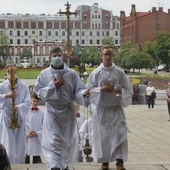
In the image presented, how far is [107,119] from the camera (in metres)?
7.94

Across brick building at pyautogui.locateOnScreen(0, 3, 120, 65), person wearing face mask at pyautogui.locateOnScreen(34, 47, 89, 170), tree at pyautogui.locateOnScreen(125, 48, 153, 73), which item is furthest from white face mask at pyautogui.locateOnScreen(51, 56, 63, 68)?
brick building at pyautogui.locateOnScreen(0, 3, 120, 65)

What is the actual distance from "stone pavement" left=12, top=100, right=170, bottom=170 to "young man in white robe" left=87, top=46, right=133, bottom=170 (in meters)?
0.48

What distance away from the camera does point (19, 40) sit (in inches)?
6073

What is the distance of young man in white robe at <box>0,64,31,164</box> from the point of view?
29.5 feet

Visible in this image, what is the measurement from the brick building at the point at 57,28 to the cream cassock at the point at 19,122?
5596 inches

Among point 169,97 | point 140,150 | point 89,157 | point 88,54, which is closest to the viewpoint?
point 89,157

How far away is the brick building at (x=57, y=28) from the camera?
506 feet

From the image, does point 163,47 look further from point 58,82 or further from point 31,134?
point 58,82

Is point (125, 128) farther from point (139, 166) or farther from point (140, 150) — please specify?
point (140, 150)

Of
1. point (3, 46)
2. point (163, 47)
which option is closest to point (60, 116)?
point (163, 47)

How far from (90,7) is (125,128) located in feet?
515

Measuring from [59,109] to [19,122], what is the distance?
5.42 feet

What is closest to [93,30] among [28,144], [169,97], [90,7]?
[90,7]

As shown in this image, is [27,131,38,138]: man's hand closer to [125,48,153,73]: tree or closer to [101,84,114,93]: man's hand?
[101,84,114,93]: man's hand
